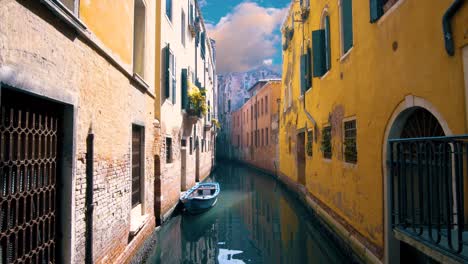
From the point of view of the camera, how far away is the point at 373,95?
555cm

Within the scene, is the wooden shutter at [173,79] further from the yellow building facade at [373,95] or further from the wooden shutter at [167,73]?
the yellow building facade at [373,95]

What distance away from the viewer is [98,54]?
4.42 metres

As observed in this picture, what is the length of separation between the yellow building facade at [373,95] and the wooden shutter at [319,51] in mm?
29

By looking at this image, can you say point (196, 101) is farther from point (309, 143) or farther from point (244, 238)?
point (244, 238)

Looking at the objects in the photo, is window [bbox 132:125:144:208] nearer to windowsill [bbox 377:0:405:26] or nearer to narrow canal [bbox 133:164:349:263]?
narrow canal [bbox 133:164:349:263]

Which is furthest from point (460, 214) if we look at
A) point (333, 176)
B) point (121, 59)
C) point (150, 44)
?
point (150, 44)

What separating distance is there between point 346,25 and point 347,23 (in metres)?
0.06

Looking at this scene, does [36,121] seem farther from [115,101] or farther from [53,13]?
[115,101]

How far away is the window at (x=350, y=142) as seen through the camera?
6.77 meters

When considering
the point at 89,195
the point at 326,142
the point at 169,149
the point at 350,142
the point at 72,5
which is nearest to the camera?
the point at 72,5

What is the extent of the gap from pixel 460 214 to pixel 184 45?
1218 centimetres

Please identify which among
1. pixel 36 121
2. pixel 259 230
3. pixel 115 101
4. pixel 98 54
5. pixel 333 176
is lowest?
pixel 259 230

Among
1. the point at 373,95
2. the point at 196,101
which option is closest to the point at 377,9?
the point at 373,95

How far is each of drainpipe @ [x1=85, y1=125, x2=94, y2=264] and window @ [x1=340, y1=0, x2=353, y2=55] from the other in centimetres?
561
